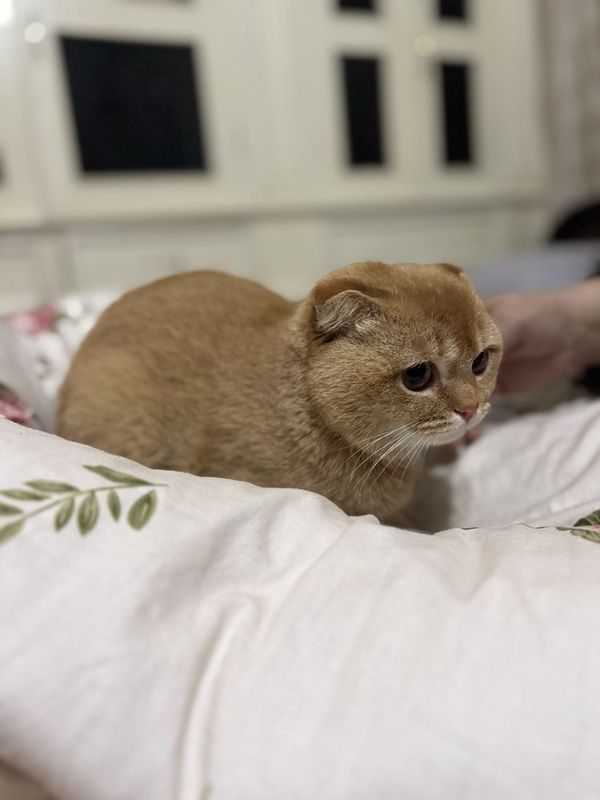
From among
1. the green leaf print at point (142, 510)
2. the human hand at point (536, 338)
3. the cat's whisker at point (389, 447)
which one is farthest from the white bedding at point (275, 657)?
the human hand at point (536, 338)

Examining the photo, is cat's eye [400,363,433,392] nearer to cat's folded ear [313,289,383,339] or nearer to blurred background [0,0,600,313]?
cat's folded ear [313,289,383,339]

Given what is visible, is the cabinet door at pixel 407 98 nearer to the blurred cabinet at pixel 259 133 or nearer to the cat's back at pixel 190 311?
the blurred cabinet at pixel 259 133

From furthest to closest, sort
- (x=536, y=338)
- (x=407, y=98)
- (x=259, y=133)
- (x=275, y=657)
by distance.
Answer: (x=407, y=98) < (x=259, y=133) < (x=536, y=338) < (x=275, y=657)

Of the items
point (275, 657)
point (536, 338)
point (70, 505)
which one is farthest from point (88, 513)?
point (536, 338)

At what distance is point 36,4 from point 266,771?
2513 mm

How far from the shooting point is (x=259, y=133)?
8.07ft

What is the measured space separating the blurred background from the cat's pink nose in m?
1.50

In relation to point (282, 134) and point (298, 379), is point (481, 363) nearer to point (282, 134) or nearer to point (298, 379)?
point (298, 379)

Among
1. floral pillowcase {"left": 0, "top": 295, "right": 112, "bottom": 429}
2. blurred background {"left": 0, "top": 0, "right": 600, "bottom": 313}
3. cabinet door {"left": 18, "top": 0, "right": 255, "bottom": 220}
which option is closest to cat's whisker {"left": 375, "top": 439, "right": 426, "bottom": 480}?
floral pillowcase {"left": 0, "top": 295, "right": 112, "bottom": 429}

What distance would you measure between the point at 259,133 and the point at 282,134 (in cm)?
10

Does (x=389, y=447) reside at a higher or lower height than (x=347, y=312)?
lower

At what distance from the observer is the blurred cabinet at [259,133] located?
221cm

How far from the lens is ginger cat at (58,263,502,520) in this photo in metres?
0.64

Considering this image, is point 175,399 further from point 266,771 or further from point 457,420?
point 266,771
